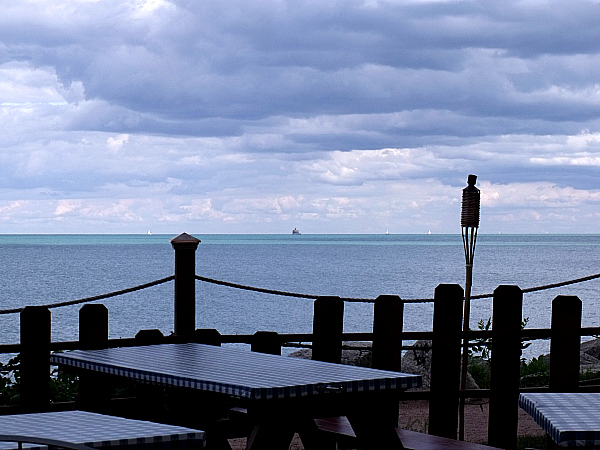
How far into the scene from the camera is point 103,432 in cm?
337

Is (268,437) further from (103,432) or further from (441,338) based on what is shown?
(441,338)

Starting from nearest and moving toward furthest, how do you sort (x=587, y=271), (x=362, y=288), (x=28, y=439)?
(x=28, y=439) → (x=362, y=288) → (x=587, y=271)

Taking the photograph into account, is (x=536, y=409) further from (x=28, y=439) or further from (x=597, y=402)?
(x=28, y=439)

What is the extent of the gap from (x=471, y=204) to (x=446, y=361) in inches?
70.1

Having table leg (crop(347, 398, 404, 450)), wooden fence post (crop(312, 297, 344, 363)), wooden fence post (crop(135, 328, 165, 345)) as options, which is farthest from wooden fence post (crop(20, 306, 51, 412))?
table leg (crop(347, 398, 404, 450))

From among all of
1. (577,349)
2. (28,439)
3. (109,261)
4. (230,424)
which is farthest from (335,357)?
(109,261)

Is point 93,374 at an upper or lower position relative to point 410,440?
upper

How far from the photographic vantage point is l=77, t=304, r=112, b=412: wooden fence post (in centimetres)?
538

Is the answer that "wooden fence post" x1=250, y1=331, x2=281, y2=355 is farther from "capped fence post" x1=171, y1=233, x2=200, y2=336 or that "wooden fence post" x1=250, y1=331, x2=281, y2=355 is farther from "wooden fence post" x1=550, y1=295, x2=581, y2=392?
"wooden fence post" x1=550, y1=295, x2=581, y2=392

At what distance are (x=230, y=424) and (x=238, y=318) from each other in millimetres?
44801

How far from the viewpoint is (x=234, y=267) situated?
93.1m

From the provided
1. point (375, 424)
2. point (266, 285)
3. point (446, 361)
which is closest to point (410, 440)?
point (375, 424)

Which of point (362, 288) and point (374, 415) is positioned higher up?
point (374, 415)

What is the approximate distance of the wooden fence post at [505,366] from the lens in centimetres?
632
